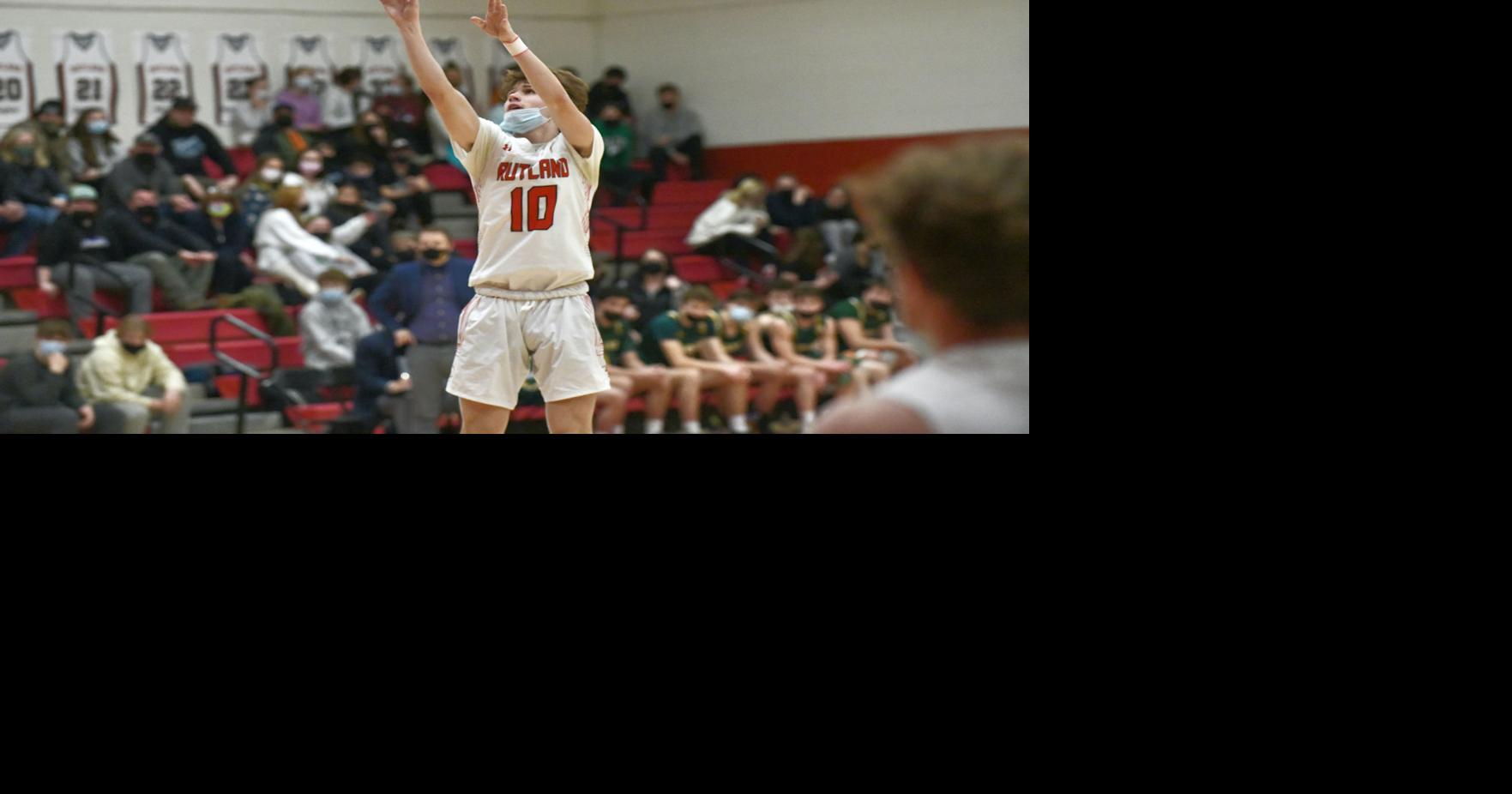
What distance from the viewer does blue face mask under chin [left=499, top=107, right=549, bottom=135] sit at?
170 inches

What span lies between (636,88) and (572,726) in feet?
29.1

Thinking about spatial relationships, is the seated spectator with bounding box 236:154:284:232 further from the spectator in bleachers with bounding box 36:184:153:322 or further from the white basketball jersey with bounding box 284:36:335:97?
the white basketball jersey with bounding box 284:36:335:97

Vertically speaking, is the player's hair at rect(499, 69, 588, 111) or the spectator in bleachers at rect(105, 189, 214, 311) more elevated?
the player's hair at rect(499, 69, 588, 111)

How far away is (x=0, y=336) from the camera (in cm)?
795

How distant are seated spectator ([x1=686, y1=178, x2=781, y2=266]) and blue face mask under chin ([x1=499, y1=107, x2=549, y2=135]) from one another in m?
5.14

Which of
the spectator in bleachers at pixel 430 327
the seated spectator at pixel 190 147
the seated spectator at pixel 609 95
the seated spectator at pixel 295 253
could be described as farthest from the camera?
the seated spectator at pixel 609 95

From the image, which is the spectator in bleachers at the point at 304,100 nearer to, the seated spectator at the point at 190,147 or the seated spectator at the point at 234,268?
the seated spectator at the point at 190,147

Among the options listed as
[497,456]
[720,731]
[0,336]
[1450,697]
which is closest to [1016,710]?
[720,731]

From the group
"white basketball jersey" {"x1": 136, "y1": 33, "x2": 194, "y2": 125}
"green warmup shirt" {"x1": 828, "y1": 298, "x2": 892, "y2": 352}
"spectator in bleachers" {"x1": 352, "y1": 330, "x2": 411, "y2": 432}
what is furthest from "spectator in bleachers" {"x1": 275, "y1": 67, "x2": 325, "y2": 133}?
"green warmup shirt" {"x1": 828, "y1": 298, "x2": 892, "y2": 352}

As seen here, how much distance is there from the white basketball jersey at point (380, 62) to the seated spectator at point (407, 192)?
3.24 feet

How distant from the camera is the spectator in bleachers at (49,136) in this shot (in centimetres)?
836

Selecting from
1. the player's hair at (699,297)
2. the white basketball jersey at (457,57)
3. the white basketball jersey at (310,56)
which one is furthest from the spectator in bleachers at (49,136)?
the player's hair at (699,297)

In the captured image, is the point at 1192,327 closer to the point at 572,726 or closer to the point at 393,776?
the point at 572,726

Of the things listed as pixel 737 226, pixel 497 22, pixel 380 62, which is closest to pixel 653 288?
pixel 737 226
